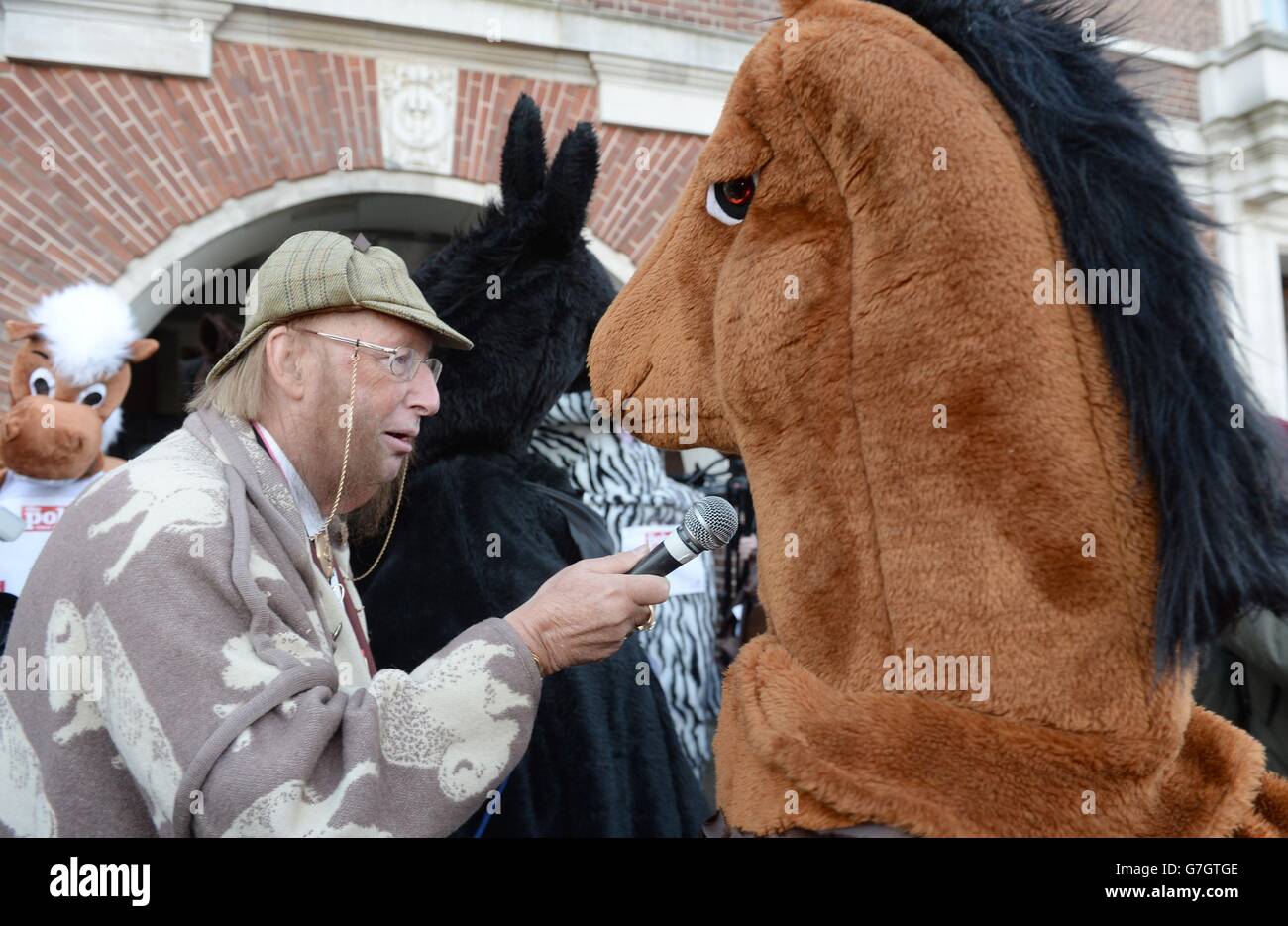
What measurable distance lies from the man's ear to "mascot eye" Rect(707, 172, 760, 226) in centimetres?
79

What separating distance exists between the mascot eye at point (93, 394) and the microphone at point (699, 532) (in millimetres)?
3069

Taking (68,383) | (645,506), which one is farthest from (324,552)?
(68,383)

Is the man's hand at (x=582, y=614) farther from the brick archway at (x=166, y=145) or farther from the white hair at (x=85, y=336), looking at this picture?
the brick archway at (x=166, y=145)

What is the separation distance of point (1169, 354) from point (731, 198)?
0.59m

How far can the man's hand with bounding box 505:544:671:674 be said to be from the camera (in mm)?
1545

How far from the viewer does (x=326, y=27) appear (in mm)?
5734

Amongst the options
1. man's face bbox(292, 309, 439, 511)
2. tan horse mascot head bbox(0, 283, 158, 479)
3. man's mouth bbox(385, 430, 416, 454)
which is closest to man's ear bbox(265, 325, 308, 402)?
man's face bbox(292, 309, 439, 511)

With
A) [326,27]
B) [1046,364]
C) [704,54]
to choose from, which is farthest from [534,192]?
[704,54]

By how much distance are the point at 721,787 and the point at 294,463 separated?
94cm

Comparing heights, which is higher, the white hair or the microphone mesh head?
the white hair

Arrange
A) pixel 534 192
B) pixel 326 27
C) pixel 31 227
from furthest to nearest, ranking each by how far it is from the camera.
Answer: pixel 326 27 → pixel 31 227 → pixel 534 192

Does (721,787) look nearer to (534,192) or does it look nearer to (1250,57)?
(534,192)

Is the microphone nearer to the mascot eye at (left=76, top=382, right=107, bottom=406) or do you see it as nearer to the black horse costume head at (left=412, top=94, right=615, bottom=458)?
the black horse costume head at (left=412, top=94, right=615, bottom=458)

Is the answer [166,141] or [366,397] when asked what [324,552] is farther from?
[166,141]
